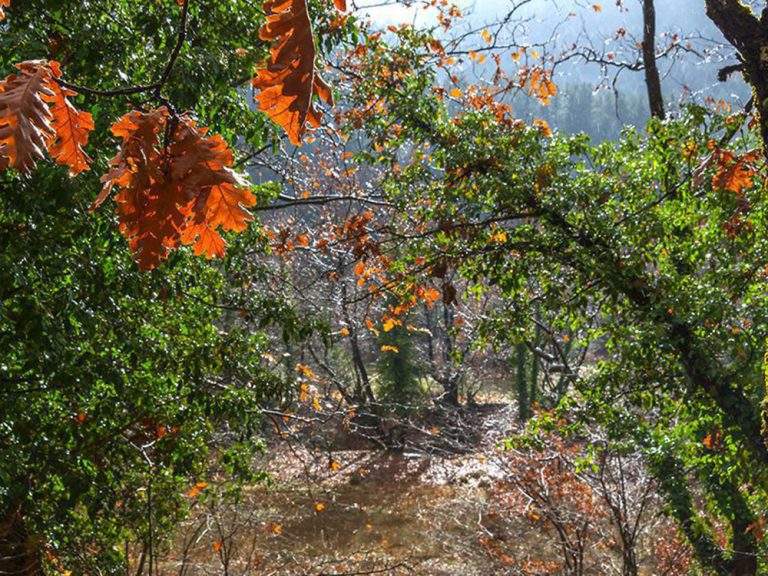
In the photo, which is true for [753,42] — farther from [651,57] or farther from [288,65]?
[651,57]

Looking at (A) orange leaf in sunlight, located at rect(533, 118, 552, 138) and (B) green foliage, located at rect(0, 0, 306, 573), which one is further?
(A) orange leaf in sunlight, located at rect(533, 118, 552, 138)

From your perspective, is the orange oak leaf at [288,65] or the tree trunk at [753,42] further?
the tree trunk at [753,42]

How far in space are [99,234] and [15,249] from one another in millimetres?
726

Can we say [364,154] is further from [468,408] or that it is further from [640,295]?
[468,408]

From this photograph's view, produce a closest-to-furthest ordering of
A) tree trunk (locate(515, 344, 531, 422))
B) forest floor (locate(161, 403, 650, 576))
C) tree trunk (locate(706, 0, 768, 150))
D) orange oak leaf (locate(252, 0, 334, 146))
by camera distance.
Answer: orange oak leaf (locate(252, 0, 334, 146)) < tree trunk (locate(706, 0, 768, 150)) < forest floor (locate(161, 403, 650, 576)) < tree trunk (locate(515, 344, 531, 422))

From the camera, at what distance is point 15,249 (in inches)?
116

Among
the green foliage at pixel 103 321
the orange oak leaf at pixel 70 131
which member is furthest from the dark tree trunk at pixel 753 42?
the green foliage at pixel 103 321

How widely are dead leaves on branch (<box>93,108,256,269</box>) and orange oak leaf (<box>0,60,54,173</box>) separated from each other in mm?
150

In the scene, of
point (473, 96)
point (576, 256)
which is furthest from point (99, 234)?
point (473, 96)

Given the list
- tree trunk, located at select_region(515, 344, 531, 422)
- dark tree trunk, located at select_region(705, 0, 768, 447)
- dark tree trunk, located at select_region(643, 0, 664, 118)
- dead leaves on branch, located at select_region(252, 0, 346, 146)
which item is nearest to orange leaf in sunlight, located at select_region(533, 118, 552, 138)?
dark tree trunk, located at select_region(643, 0, 664, 118)

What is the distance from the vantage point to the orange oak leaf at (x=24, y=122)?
40.0 inches

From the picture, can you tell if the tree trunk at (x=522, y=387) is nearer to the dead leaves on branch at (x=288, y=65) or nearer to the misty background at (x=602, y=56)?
the misty background at (x=602, y=56)

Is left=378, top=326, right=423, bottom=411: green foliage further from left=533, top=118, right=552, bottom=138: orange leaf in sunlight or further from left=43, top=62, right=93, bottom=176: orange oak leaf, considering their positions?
left=43, top=62, right=93, bottom=176: orange oak leaf

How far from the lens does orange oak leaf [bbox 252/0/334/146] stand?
3.27 ft
